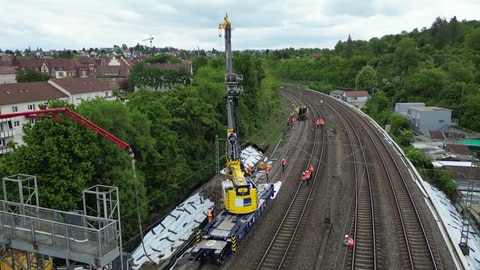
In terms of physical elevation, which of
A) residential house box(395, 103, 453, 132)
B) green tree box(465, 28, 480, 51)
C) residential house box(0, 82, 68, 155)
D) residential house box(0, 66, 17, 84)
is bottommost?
residential house box(395, 103, 453, 132)

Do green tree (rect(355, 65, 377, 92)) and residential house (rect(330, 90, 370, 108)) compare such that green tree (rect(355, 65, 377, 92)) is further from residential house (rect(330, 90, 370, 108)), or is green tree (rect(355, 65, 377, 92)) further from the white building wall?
the white building wall

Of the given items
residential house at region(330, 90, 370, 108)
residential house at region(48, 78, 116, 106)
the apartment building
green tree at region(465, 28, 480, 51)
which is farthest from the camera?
green tree at region(465, 28, 480, 51)

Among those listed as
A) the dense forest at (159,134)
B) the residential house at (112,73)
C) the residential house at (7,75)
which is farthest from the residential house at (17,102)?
the residential house at (112,73)

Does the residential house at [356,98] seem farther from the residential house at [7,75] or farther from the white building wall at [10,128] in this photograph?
the residential house at [7,75]

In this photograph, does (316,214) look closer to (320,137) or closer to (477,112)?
(320,137)

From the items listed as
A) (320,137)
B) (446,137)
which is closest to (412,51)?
(446,137)

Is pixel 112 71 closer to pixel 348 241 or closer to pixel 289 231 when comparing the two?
pixel 289 231

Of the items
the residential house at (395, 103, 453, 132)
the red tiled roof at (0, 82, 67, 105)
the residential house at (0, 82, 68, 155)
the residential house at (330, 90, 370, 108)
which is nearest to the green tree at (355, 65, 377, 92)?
the residential house at (330, 90, 370, 108)
